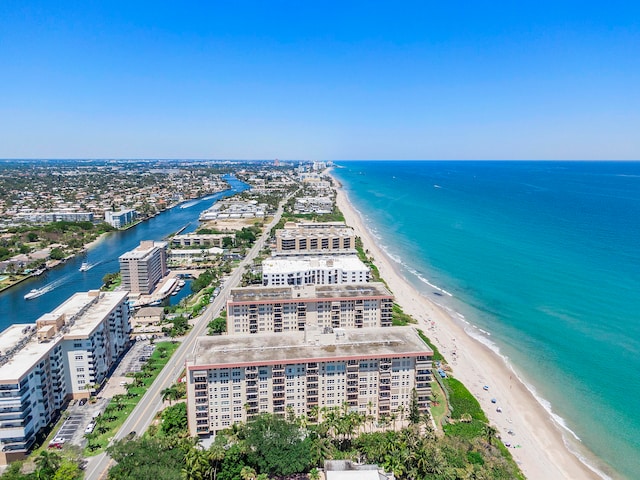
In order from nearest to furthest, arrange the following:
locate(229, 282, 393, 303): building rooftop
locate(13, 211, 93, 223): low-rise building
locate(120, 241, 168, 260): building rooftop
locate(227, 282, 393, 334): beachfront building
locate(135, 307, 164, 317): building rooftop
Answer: locate(227, 282, 393, 334): beachfront building
locate(229, 282, 393, 303): building rooftop
locate(135, 307, 164, 317): building rooftop
locate(120, 241, 168, 260): building rooftop
locate(13, 211, 93, 223): low-rise building

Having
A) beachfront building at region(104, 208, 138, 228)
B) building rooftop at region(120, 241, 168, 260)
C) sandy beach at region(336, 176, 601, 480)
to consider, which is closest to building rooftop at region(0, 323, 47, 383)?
building rooftop at region(120, 241, 168, 260)

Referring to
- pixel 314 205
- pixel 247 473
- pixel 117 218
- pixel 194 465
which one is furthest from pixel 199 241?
pixel 247 473

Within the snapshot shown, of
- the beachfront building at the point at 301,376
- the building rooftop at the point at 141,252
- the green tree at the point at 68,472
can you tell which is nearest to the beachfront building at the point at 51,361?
the green tree at the point at 68,472

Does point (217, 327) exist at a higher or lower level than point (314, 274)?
lower

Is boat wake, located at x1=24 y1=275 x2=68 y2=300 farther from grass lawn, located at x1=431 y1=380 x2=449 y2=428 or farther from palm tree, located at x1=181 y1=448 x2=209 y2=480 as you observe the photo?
grass lawn, located at x1=431 y1=380 x2=449 y2=428

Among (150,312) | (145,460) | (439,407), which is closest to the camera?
(145,460)

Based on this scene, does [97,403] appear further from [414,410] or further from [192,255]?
[192,255]
